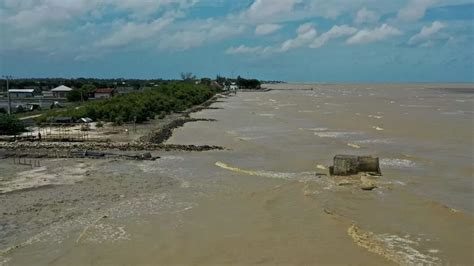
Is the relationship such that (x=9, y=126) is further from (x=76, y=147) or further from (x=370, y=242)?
(x=370, y=242)

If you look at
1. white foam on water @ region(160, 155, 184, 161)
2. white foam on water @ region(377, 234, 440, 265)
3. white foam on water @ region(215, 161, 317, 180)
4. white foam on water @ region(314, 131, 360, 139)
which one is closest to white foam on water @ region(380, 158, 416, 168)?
white foam on water @ region(215, 161, 317, 180)

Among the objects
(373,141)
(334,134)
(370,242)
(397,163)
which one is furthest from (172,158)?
(334,134)

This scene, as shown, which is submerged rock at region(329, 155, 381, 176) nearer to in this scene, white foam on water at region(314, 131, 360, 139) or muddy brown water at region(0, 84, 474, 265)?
muddy brown water at region(0, 84, 474, 265)

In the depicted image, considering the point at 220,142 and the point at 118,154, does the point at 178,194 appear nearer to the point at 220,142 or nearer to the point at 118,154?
the point at 118,154

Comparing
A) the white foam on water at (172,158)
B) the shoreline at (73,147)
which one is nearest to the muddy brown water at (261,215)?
the white foam on water at (172,158)

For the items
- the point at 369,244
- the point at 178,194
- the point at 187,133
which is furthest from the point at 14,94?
the point at 369,244
